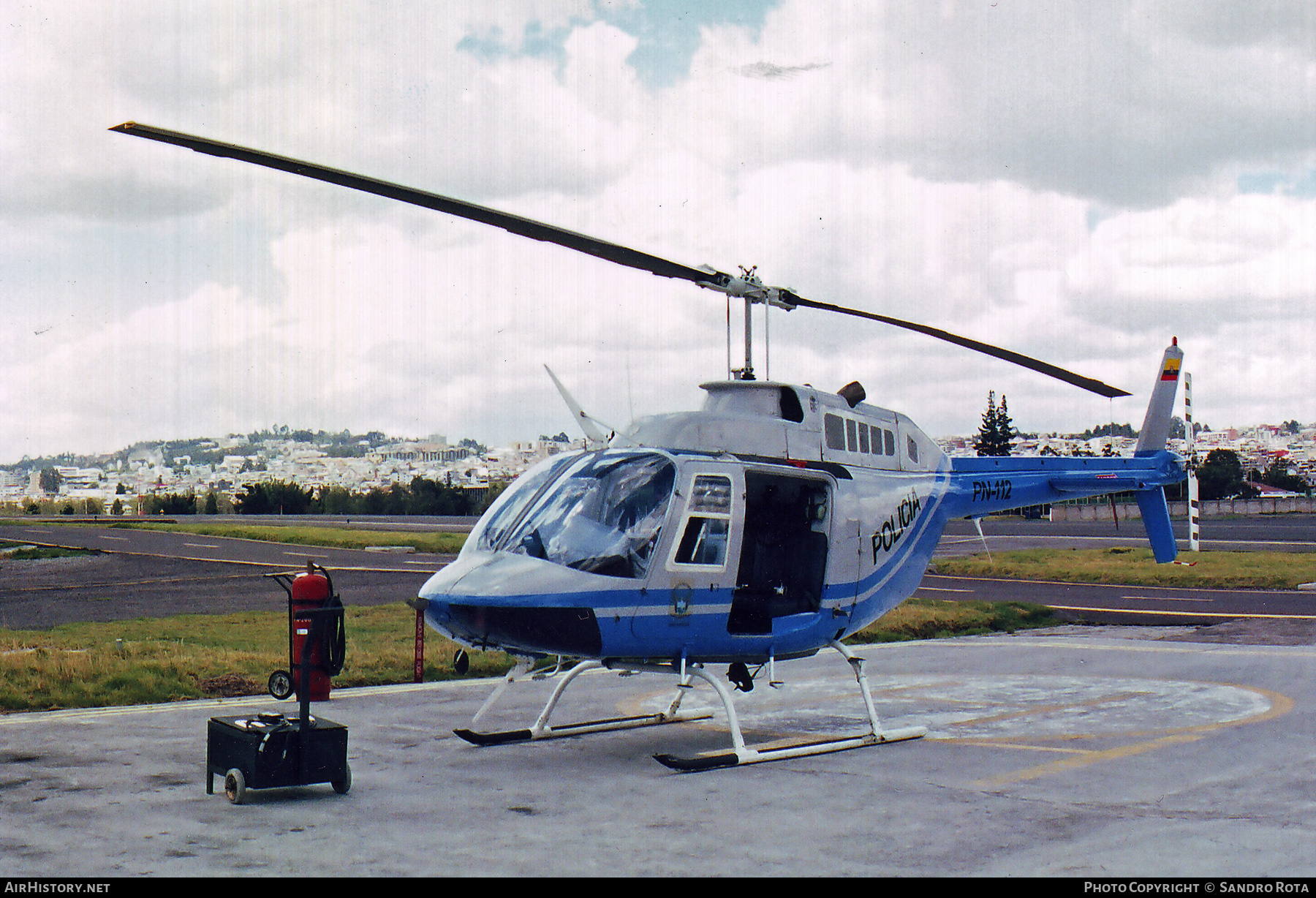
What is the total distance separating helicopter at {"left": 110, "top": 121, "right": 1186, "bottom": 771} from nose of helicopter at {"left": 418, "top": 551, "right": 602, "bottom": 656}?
0.04 ft

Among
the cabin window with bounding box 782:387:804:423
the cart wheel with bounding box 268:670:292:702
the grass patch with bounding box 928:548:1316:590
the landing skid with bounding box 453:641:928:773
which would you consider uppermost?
the cabin window with bounding box 782:387:804:423

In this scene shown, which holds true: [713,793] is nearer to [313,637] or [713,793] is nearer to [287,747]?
[287,747]

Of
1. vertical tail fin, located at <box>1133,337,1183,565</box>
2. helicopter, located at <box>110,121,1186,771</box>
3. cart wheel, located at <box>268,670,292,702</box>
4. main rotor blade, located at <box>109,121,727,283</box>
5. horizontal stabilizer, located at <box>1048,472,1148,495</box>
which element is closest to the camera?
main rotor blade, located at <box>109,121,727,283</box>

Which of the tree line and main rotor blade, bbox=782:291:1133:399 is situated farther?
the tree line

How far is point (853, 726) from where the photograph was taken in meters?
11.3

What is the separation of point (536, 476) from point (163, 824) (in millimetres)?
4186

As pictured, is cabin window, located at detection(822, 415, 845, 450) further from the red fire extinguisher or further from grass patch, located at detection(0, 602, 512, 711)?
grass patch, located at detection(0, 602, 512, 711)

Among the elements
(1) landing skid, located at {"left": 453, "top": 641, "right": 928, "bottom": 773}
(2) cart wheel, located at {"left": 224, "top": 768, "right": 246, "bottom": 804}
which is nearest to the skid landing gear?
(1) landing skid, located at {"left": 453, "top": 641, "right": 928, "bottom": 773}

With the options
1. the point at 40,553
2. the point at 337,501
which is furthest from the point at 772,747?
the point at 337,501

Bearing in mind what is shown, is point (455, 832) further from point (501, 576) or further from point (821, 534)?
point (821, 534)

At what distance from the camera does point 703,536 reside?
32.1 ft

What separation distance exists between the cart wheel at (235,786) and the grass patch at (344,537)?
33.2 meters

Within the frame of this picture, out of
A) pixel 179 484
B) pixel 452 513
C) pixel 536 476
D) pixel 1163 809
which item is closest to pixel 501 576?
pixel 536 476

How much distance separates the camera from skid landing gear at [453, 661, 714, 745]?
32.9 feet
